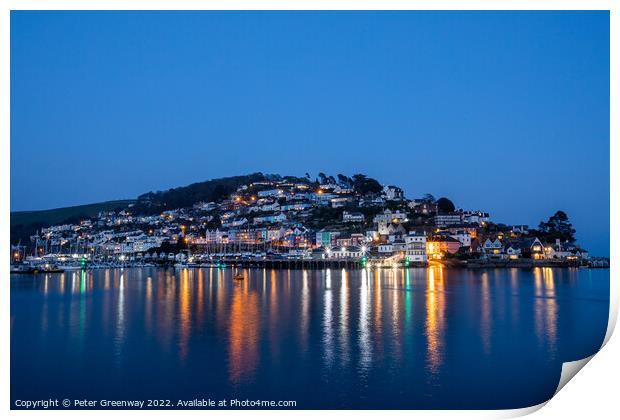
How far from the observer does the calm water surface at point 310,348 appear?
18.7 feet

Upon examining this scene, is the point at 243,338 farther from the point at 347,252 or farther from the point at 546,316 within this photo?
the point at 347,252

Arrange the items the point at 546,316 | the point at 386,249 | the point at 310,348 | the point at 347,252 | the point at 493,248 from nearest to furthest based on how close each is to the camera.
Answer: the point at 310,348, the point at 546,316, the point at 493,248, the point at 386,249, the point at 347,252

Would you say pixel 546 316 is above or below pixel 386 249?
below

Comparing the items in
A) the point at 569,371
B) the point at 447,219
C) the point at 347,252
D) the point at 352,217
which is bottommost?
the point at 569,371

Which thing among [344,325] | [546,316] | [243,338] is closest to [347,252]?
[546,316]

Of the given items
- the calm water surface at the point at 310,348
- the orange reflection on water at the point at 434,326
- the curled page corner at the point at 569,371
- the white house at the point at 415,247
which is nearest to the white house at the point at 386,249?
the white house at the point at 415,247

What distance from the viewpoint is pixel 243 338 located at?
7.93 metres

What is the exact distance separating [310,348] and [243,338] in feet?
3.45

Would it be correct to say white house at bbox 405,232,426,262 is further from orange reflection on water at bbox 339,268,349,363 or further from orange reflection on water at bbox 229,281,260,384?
orange reflection on water at bbox 229,281,260,384

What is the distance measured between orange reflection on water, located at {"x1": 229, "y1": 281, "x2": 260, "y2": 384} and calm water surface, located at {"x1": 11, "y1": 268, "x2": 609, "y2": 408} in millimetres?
19

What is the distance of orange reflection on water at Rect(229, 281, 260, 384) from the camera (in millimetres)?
6242

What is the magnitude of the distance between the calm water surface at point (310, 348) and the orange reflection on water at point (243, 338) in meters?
0.02

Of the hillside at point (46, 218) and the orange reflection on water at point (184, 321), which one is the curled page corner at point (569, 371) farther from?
the hillside at point (46, 218)
